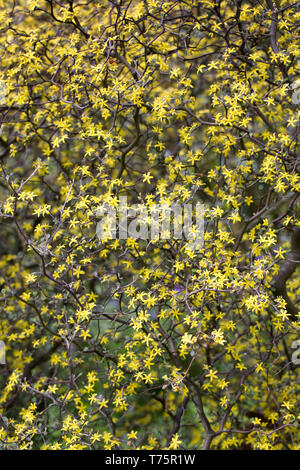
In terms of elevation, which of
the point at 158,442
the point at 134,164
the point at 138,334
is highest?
the point at 134,164

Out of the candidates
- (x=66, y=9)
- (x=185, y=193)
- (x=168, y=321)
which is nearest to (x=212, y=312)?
(x=168, y=321)

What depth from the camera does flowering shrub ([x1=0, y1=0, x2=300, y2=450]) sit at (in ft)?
10.6

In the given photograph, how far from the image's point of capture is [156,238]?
3137 millimetres

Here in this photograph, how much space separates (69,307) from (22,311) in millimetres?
701

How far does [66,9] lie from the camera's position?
3527 millimetres

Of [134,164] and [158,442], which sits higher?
[134,164]

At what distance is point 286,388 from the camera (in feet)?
12.9

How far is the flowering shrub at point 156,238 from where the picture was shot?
3225 millimetres

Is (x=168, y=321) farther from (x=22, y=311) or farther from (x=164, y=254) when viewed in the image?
(x=22, y=311)

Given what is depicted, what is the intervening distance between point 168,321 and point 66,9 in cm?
230
